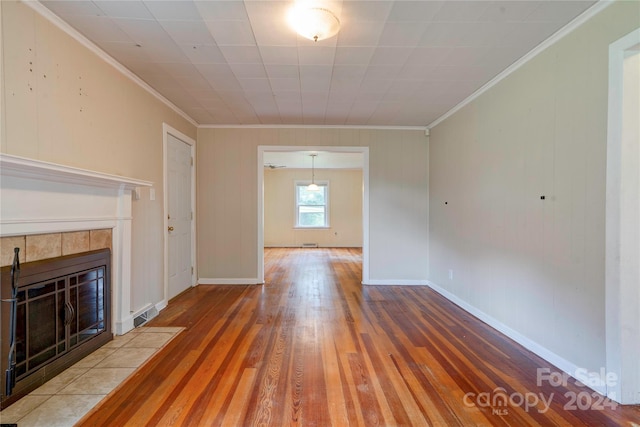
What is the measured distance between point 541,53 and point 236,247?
4219 mm

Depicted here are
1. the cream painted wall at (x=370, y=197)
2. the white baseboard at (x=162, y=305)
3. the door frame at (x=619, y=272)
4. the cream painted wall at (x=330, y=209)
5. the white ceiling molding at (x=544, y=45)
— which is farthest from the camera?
the cream painted wall at (x=330, y=209)

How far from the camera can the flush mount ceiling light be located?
188cm

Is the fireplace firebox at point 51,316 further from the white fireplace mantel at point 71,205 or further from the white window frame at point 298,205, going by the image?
the white window frame at point 298,205

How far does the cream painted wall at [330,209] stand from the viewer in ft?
30.3

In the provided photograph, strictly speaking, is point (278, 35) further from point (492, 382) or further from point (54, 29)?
point (492, 382)

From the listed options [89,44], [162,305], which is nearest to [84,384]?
[162,305]

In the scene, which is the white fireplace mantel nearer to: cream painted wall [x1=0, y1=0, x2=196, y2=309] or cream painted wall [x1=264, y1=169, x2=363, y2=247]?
cream painted wall [x1=0, y1=0, x2=196, y2=309]

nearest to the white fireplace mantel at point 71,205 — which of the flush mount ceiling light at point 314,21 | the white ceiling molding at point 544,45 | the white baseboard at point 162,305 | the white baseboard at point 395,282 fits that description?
the white baseboard at point 162,305

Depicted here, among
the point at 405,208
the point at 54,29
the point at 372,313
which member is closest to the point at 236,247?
the point at 372,313

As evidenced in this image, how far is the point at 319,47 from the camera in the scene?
2.36 m

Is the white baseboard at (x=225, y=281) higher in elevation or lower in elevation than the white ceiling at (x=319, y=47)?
lower

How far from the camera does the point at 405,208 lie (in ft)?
15.0

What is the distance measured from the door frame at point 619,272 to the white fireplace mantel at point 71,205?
3318 millimetres

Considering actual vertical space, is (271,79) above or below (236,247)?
above
